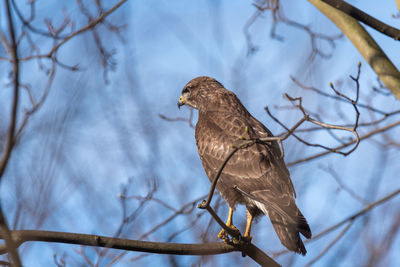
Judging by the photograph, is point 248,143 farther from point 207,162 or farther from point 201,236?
point 207,162

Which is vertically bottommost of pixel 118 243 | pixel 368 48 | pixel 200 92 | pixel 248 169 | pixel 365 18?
pixel 118 243

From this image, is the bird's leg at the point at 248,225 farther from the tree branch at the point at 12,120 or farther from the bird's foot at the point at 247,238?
the tree branch at the point at 12,120

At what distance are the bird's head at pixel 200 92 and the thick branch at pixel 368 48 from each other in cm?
169

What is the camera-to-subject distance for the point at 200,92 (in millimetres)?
6828

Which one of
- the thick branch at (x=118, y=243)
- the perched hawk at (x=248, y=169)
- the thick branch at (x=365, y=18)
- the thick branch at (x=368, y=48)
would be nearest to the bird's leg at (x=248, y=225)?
the perched hawk at (x=248, y=169)

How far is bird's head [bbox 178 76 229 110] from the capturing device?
6618mm

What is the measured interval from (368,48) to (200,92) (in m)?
2.32

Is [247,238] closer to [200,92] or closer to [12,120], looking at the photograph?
[200,92]

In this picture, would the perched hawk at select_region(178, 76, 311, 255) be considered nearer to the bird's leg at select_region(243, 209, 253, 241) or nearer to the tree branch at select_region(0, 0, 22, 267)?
the bird's leg at select_region(243, 209, 253, 241)

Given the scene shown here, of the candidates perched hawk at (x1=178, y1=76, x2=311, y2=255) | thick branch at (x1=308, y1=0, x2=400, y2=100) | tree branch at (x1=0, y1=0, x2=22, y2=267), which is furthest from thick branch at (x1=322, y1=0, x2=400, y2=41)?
tree branch at (x1=0, y1=0, x2=22, y2=267)

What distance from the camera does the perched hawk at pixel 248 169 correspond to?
473 centimetres

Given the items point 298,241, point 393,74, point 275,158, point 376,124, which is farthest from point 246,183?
point 376,124

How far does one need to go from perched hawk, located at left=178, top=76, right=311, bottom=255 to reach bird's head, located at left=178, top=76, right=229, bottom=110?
0.13 meters

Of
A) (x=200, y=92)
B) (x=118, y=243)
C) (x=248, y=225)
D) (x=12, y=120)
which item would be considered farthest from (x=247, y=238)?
(x=12, y=120)
